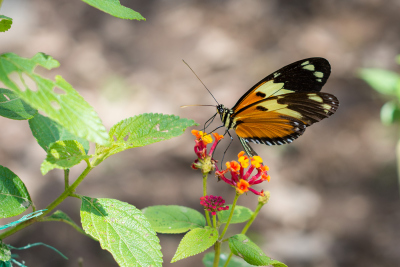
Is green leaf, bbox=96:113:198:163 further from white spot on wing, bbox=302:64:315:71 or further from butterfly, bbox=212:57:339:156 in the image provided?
white spot on wing, bbox=302:64:315:71

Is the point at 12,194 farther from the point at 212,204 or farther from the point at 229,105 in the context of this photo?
the point at 229,105

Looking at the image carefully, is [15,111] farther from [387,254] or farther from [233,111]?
[387,254]

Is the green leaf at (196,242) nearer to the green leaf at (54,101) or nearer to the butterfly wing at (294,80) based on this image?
the green leaf at (54,101)

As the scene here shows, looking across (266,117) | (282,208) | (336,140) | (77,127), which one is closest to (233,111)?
(266,117)

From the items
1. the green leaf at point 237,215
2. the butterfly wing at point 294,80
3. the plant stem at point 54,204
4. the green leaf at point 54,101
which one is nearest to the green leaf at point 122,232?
the plant stem at point 54,204

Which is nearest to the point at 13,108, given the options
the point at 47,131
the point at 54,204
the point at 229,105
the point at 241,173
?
the point at 47,131
